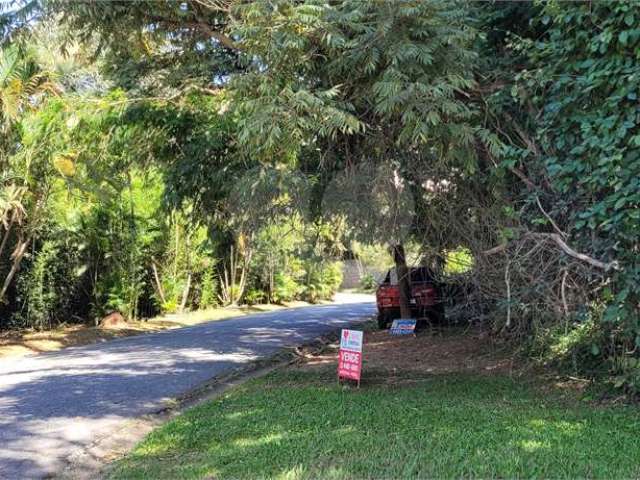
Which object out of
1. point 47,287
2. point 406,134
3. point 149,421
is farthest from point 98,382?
point 47,287

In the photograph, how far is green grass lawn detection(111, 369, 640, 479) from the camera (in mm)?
4672

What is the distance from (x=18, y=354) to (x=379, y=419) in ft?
35.5

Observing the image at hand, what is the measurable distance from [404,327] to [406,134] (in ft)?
27.1

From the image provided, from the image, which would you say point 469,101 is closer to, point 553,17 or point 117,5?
point 553,17

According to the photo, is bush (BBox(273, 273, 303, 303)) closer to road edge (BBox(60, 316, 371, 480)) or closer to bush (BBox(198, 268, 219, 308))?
bush (BBox(198, 268, 219, 308))

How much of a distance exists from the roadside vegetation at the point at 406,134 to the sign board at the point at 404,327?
186cm

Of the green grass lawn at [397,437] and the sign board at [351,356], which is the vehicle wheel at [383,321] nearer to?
the sign board at [351,356]

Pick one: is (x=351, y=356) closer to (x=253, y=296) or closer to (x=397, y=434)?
(x=397, y=434)

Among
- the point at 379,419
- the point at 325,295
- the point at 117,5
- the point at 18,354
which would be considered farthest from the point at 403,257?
the point at 325,295

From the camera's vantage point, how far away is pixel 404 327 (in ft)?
44.4

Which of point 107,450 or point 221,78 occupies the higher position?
point 221,78

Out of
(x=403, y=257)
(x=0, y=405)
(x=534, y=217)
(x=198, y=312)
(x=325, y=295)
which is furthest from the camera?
(x=325, y=295)

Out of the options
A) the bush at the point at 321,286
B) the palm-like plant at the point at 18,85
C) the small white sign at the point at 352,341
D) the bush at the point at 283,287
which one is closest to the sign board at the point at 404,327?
Result: the small white sign at the point at 352,341

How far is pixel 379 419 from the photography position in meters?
6.21
